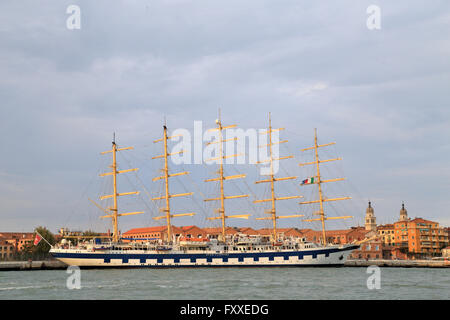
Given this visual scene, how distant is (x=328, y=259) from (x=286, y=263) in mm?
6837

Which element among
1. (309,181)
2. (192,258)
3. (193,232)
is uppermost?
(309,181)

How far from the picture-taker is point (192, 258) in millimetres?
65750

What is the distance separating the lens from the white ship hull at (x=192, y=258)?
208 feet

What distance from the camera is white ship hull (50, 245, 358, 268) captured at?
208 feet

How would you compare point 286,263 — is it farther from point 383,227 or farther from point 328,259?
point 383,227

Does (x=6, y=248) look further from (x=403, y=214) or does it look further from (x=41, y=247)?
(x=403, y=214)

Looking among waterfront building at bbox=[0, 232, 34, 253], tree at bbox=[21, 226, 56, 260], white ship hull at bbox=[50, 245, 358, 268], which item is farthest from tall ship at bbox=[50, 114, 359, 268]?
waterfront building at bbox=[0, 232, 34, 253]

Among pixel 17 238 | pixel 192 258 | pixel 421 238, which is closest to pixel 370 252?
pixel 421 238

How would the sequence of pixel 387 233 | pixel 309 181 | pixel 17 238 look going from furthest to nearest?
pixel 387 233, pixel 17 238, pixel 309 181

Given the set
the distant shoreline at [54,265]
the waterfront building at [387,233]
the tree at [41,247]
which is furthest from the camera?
the waterfront building at [387,233]

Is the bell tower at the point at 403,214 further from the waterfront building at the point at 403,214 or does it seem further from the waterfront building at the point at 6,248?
the waterfront building at the point at 6,248

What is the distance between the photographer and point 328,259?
6900cm

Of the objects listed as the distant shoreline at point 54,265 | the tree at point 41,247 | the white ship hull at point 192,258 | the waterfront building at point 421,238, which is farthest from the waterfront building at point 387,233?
the tree at point 41,247
